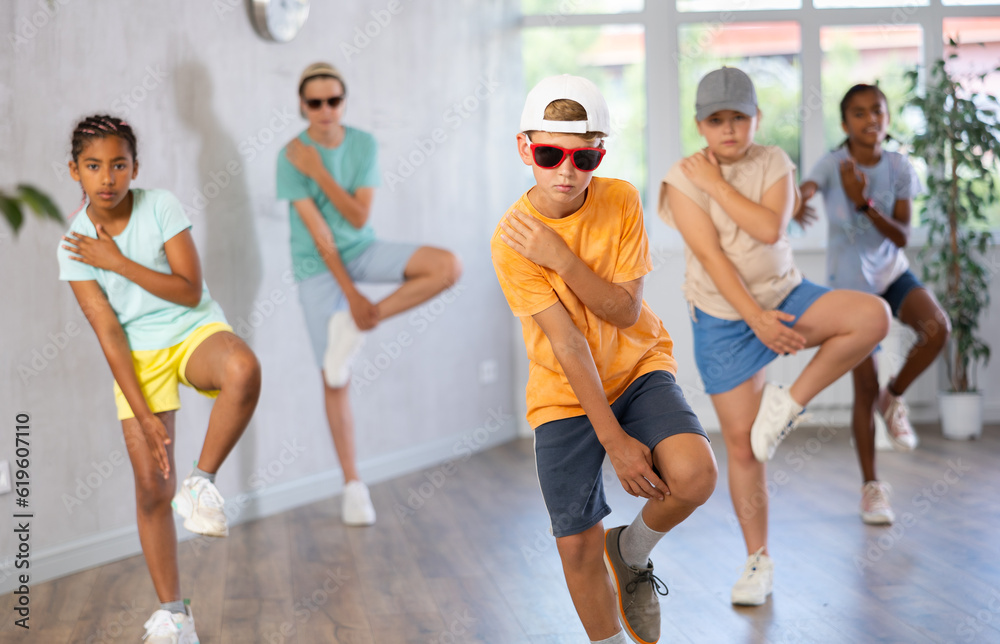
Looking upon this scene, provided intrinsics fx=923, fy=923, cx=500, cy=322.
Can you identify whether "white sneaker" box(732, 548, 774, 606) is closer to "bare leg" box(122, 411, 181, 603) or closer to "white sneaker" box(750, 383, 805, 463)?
"white sneaker" box(750, 383, 805, 463)

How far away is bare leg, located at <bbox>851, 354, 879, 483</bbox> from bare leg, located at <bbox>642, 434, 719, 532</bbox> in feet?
5.87

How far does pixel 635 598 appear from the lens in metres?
2.14

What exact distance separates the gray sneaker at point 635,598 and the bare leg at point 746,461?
65 centimetres

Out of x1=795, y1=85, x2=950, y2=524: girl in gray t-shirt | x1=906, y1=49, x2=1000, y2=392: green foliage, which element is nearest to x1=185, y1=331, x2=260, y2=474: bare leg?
x1=795, y1=85, x2=950, y2=524: girl in gray t-shirt

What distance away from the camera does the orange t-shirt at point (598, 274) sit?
6.53 ft

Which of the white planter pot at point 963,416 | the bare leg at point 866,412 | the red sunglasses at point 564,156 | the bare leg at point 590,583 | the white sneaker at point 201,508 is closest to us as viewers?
the red sunglasses at point 564,156

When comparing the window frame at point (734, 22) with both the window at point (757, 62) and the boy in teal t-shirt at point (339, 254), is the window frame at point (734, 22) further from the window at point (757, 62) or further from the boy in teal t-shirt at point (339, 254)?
the boy in teal t-shirt at point (339, 254)

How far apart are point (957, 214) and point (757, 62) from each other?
4.71 ft

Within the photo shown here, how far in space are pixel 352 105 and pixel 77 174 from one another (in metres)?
1.97

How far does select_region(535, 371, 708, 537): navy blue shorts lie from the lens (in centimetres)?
197

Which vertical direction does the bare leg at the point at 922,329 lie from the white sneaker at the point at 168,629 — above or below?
above

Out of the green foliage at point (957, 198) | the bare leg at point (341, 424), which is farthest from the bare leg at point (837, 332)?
the green foliage at point (957, 198)

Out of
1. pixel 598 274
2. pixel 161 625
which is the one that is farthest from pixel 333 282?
pixel 598 274

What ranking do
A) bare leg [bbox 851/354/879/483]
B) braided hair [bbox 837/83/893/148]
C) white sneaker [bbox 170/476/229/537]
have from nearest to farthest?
white sneaker [bbox 170/476/229/537]
braided hair [bbox 837/83/893/148]
bare leg [bbox 851/354/879/483]
